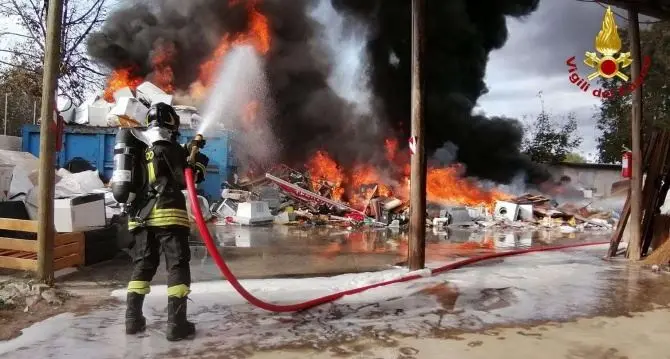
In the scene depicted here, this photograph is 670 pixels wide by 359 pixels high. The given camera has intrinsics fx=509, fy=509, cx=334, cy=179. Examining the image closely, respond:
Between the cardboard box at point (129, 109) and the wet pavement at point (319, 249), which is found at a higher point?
the cardboard box at point (129, 109)

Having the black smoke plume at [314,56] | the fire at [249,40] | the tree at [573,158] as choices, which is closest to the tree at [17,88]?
the black smoke plume at [314,56]

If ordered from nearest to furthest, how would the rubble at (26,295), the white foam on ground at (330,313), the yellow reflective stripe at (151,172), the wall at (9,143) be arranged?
the white foam on ground at (330,313), the yellow reflective stripe at (151,172), the rubble at (26,295), the wall at (9,143)

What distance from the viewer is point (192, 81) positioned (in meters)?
19.4

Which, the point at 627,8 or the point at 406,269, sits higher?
the point at 627,8

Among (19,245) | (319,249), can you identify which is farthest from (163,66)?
(19,245)

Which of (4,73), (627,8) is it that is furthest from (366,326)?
(4,73)

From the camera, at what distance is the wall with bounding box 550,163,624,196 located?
906 inches

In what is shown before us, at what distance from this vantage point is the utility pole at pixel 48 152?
188 inches

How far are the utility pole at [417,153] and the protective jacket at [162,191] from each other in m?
3.10

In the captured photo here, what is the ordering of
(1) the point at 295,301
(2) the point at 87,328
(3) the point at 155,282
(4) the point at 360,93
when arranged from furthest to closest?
(4) the point at 360,93, (3) the point at 155,282, (1) the point at 295,301, (2) the point at 87,328

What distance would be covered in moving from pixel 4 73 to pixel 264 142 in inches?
500

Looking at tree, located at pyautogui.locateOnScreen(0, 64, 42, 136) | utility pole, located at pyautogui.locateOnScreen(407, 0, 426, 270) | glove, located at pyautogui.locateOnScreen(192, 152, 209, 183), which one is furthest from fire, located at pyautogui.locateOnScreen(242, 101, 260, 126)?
glove, located at pyautogui.locateOnScreen(192, 152, 209, 183)

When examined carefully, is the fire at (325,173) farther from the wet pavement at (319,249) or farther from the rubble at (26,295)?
the rubble at (26,295)

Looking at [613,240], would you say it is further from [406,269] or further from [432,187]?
[432,187]
